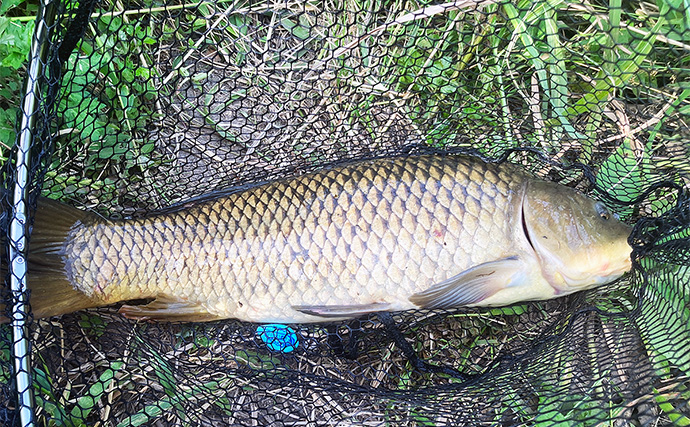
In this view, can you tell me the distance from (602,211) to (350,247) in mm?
743

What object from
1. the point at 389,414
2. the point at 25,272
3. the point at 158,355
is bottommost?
the point at 389,414

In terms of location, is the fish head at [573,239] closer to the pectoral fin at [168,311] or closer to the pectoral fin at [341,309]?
the pectoral fin at [341,309]

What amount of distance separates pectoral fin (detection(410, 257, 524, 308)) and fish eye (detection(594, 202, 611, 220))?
280 mm

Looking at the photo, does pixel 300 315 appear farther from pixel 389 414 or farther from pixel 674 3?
pixel 674 3

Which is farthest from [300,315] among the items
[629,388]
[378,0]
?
[378,0]

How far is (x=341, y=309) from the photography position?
1546 millimetres

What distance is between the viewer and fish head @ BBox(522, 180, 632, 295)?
58.0 inches

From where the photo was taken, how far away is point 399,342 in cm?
167

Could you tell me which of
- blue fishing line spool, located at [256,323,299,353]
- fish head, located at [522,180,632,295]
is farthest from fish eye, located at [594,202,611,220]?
blue fishing line spool, located at [256,323,299,353]

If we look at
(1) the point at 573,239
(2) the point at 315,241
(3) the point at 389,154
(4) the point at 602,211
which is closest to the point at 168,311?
(2) the point at 315,241

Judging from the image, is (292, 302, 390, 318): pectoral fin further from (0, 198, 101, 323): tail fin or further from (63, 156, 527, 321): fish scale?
(0, 198, 101, 323): tail fin

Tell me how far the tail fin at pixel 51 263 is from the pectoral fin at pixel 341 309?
0.64 m

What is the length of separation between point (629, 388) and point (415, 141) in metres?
0.99

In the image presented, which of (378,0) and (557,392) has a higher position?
(378,0)
